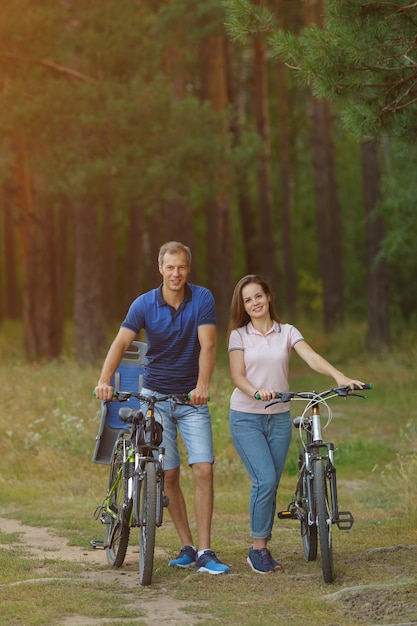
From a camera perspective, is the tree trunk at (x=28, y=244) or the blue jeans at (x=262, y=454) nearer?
the blue jeans at (x=262, y=454)

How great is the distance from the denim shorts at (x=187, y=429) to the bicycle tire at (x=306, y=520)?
60cm

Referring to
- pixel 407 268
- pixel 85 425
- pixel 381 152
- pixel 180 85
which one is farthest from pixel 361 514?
pixel 381 152

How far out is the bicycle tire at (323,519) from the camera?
7.30 m

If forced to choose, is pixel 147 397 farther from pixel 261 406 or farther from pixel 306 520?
pixel 306 520

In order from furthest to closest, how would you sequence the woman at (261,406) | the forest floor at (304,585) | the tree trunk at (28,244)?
the tree trunk at (28,244) < the woman at (261,406) < the forest floor at (304,585)

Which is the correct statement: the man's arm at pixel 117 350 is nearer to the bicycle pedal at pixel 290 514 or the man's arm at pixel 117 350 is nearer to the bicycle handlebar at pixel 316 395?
the bicycle handlebar at pixel 316 395

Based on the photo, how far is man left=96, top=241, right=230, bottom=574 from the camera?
7.86 metres

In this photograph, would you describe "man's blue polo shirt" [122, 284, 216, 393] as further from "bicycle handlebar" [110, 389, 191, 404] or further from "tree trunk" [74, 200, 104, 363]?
"tree trunk" [74, 200, 104, 363]

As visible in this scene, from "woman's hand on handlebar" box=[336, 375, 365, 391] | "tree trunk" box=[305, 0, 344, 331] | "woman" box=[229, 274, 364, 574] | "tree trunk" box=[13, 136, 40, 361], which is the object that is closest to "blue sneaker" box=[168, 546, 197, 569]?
"woman" box=[229, 274, 364, 574]

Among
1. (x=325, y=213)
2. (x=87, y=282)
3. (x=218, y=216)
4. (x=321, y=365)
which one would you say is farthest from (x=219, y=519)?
(x=218, y=216)

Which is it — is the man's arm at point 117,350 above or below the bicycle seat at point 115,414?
above

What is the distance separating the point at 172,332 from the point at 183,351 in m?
0.15

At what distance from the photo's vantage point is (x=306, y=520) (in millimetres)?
7887

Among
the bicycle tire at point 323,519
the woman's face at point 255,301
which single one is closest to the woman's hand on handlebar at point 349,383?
the bicycle tire at point 323,519
